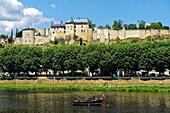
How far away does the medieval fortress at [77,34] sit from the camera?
133m


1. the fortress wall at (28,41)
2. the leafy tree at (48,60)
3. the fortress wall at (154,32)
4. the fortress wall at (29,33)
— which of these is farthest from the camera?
the fortress wall at (28,41)

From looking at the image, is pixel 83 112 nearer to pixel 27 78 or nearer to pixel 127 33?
pixel 27 78

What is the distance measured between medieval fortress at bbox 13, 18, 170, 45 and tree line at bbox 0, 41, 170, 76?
48.3m

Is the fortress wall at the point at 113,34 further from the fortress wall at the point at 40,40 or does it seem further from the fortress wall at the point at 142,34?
the fortress wall at the point at 40,40

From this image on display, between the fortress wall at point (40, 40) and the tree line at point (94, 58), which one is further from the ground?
the fortress wall at point (40, 40)

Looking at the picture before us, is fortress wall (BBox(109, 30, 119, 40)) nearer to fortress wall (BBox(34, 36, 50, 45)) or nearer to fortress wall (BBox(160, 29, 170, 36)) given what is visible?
fortress wall (BBox(160, 29, 170, 36))

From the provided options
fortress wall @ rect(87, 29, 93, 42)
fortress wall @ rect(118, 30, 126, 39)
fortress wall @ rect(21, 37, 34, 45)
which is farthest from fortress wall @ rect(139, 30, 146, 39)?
fortress wall @ rect(21, 37, 34, 45)

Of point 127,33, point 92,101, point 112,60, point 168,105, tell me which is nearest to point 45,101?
point 92,101

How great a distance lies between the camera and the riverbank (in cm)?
7200

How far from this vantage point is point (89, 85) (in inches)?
3046

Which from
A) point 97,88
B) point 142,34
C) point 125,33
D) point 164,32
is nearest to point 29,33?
point 125,33

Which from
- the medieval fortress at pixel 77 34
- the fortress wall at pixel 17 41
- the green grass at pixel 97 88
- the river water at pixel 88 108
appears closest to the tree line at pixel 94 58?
the green grass at pixel 97 88

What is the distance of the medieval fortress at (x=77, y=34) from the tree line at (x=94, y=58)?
48.3 metres

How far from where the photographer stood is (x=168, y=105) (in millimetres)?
50438
